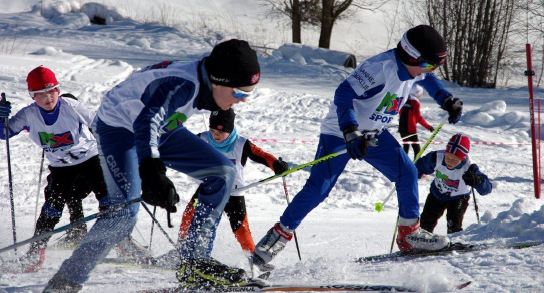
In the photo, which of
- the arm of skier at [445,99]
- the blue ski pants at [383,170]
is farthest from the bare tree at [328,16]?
the blue ski pants at [383,170]

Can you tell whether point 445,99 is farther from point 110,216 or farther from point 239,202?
point 110,216

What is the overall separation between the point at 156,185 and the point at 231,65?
0.75 m

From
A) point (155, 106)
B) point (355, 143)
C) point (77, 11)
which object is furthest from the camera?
point (77, 11)

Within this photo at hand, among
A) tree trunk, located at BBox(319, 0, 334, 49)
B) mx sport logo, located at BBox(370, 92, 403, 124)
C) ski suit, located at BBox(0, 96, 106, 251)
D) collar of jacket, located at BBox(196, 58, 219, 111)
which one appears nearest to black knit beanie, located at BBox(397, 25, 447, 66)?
mx sport logo, located at BBox(370, 92, 403, 124)

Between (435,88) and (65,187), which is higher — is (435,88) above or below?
above

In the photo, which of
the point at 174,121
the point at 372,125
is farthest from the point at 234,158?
the point at 174,121

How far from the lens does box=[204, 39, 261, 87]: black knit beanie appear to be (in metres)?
2.83

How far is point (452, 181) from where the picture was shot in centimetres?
537

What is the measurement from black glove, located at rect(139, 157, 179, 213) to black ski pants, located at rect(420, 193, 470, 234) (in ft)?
11.8

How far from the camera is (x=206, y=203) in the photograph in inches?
120

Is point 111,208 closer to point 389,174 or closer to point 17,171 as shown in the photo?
point 389,174

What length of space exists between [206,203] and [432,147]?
7.95 m

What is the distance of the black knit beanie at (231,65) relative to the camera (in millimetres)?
2830

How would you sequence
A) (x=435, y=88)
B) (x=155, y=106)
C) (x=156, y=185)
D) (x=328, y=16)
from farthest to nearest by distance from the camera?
(x=328, y=16), (x=435, y=88), (x=155, y=106), (x=156, y=185)
